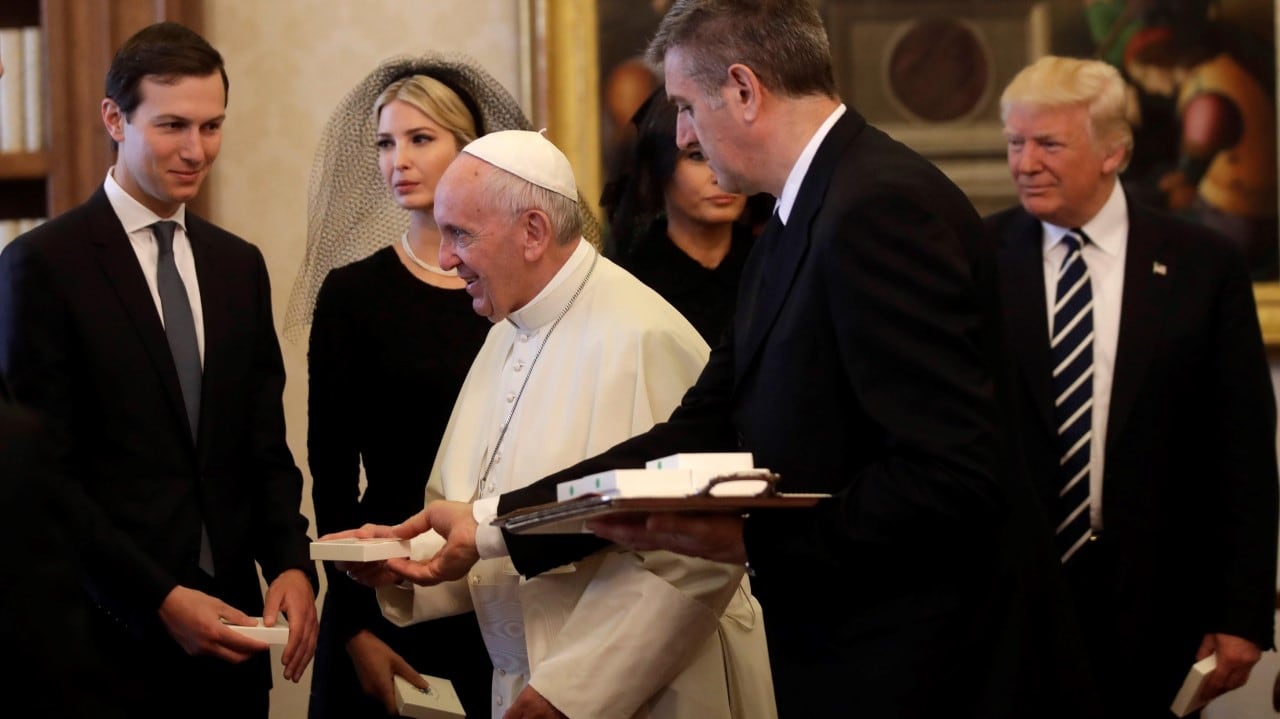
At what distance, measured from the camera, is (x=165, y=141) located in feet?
11.5

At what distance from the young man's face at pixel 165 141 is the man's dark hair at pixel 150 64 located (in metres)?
0.01

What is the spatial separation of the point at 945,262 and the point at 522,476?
117 centimetres

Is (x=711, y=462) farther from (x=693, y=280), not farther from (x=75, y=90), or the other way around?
(x=75, y=90)

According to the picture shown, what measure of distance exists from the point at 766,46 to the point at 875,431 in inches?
24.5

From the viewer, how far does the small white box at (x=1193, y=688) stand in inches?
133

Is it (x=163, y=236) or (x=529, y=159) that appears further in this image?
(x=163, y=236)

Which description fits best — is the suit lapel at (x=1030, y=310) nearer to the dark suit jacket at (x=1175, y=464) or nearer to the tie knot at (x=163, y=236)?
the dark suit jacket at (x=1175, y=464)

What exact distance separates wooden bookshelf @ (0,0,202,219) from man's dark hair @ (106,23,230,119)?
1055 mm

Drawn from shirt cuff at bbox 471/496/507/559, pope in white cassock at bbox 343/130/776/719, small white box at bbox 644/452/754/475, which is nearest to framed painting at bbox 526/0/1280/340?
pope in white cassock at bbox 343/130/776/719

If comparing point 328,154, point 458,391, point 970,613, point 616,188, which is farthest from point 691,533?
point 328,154

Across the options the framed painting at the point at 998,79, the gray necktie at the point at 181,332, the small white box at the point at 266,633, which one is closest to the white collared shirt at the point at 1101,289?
the framed painting at the point at 998,79

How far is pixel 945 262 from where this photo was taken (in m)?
2.18

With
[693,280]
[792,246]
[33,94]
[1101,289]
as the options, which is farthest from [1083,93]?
[33,94]

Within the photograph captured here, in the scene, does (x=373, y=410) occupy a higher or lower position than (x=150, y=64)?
lower
